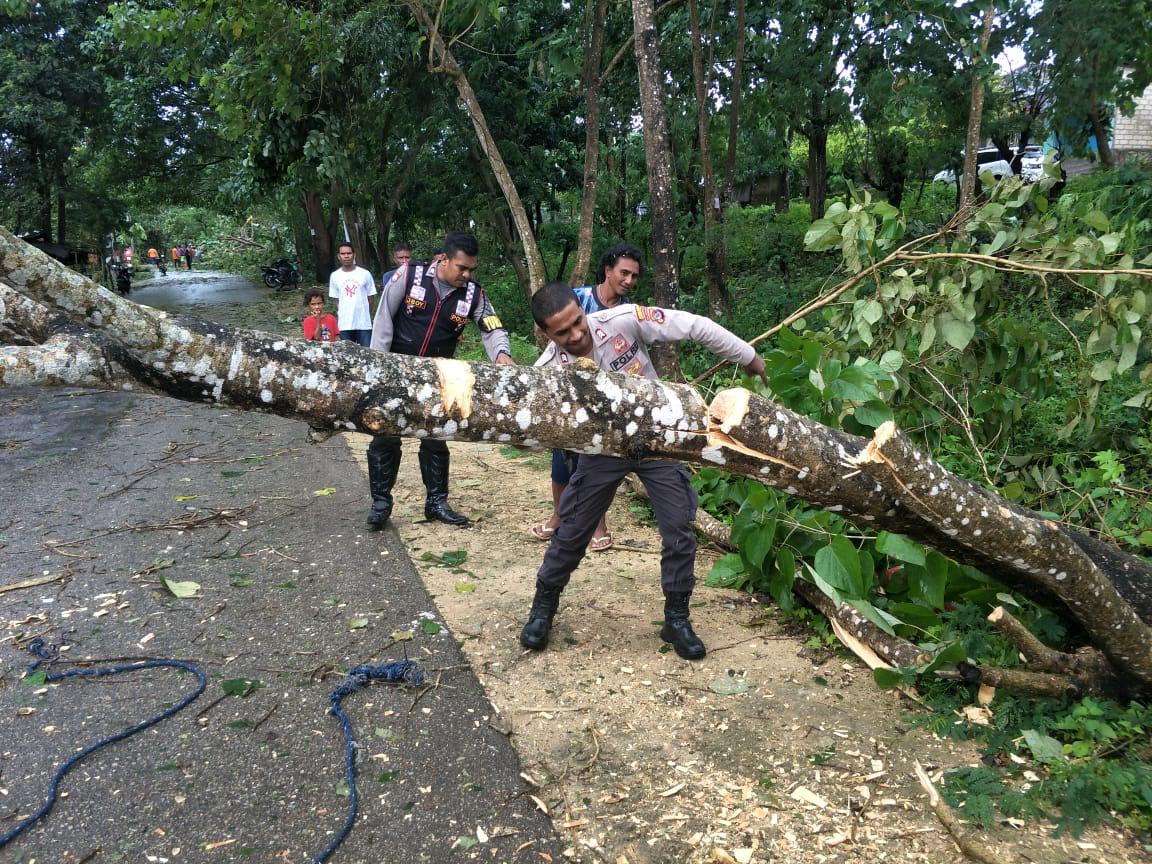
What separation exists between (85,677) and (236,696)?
2.39 ft

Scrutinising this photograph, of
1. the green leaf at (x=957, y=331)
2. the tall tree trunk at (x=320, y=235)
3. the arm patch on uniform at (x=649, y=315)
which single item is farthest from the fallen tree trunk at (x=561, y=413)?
the tall tree trunk at (x=320, y=235)

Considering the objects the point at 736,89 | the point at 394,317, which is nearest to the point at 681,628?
the point at 394,317

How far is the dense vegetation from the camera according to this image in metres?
3.62

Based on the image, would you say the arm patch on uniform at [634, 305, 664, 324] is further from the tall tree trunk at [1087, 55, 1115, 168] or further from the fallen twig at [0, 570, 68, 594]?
the tall tree trunk at [1087, 55, 1115, 168]

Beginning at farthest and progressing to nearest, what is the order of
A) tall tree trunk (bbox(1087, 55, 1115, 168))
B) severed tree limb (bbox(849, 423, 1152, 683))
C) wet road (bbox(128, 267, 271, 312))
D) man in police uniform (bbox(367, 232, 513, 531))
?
wet road (bbox(128, 267, 271, 312))
tall tree trunk (bbox(1087, 55, 1115, 168))
man in police uniform (bbox(367, 232, 513, 531))
severed tree limb (bbox(849, 423, 1152, 683))

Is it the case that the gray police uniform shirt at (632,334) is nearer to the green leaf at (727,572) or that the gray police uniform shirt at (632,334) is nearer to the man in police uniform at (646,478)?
the man in police uniform at (646,478)

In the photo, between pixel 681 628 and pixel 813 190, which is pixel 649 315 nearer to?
pixel 681 628

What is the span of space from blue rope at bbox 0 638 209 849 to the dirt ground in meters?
1.19

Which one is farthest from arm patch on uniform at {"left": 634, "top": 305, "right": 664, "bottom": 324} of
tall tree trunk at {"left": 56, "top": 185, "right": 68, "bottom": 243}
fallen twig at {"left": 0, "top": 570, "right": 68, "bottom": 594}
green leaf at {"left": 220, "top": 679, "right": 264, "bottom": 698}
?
tall tree trunk at {"left": 56, "top": 185, "right": 68, "bottom": 243}

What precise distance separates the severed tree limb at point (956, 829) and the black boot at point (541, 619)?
5.36 ft

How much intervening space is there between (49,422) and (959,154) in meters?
12.3

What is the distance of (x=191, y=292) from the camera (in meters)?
24.7

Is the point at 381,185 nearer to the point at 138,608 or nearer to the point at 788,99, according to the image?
the point at 788,99

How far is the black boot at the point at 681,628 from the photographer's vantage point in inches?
143
